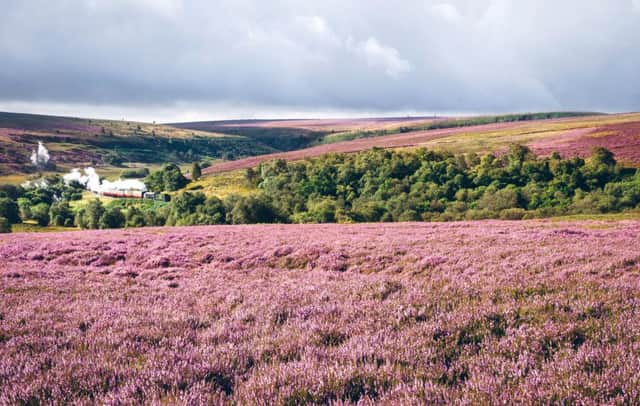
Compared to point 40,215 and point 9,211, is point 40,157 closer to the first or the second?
point 40,215

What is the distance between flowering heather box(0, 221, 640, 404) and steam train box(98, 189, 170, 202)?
118773 millimetres

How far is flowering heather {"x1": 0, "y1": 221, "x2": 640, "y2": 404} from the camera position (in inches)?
169

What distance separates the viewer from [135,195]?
130 m

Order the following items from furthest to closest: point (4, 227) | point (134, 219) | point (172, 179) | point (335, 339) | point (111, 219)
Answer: point (172, 179)
point (111, 219)
point (134, 219)
point (4, 227)
point (335, 339)

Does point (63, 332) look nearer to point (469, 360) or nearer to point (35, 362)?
point (35, 362)

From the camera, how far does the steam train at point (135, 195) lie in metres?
123

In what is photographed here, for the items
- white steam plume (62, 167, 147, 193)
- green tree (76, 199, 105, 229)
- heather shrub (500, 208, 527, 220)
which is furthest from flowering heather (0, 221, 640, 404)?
white steam plume (62, 167, 147, 193)

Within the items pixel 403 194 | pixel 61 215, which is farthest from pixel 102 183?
pixel 403 194

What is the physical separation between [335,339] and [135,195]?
452 ft

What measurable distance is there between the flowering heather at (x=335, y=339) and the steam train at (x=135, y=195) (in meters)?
119

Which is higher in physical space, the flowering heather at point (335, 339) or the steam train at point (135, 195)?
the flowering heather at point (335, 339)

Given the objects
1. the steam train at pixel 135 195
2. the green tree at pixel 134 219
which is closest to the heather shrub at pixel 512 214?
the green tree at pixel 134 219

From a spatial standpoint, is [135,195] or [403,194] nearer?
[403,194]

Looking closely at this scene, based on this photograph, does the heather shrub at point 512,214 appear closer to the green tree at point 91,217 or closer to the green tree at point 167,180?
the green tree at point 91,217
